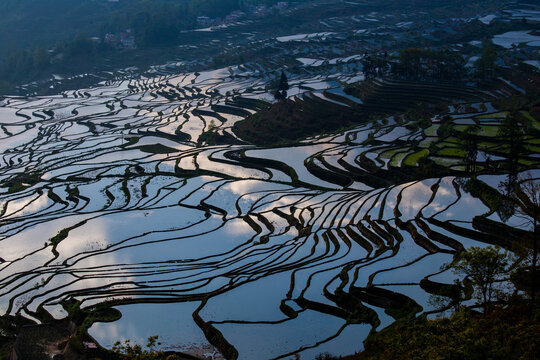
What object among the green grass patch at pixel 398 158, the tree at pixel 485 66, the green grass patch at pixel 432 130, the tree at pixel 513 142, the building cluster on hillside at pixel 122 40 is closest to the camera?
the tree at pixel 513 142

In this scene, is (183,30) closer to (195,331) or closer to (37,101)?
(37,101)

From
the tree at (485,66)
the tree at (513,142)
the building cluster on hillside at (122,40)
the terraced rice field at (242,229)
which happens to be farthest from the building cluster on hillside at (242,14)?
the tree at (513,142)

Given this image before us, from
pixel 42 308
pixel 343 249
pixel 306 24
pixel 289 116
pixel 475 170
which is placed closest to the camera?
pixel 42 308

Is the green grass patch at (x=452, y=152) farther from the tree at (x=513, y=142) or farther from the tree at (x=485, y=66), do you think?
the tree at (x=485, y=66)

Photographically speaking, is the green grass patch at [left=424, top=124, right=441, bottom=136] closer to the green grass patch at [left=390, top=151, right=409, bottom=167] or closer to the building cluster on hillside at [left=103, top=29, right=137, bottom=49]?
the green grass patch at [left=390, top=151, right=409, bottom=167]

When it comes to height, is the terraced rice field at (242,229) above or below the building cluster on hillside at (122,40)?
below

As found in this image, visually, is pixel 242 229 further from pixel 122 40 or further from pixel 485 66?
pixel 122 40

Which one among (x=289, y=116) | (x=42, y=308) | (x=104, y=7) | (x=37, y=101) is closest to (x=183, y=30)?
(x=104, y=7)

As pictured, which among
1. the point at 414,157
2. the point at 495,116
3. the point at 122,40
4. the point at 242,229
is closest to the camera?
the point at 242,229

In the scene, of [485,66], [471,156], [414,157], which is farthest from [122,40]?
[471,156]

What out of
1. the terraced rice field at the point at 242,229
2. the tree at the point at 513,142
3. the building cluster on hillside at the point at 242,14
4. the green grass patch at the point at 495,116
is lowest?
the terraced rice field at the point at 242,229

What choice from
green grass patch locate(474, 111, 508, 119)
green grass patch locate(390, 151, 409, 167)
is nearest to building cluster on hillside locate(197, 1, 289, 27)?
green grass patch locate(474, 111, 508, 119)
